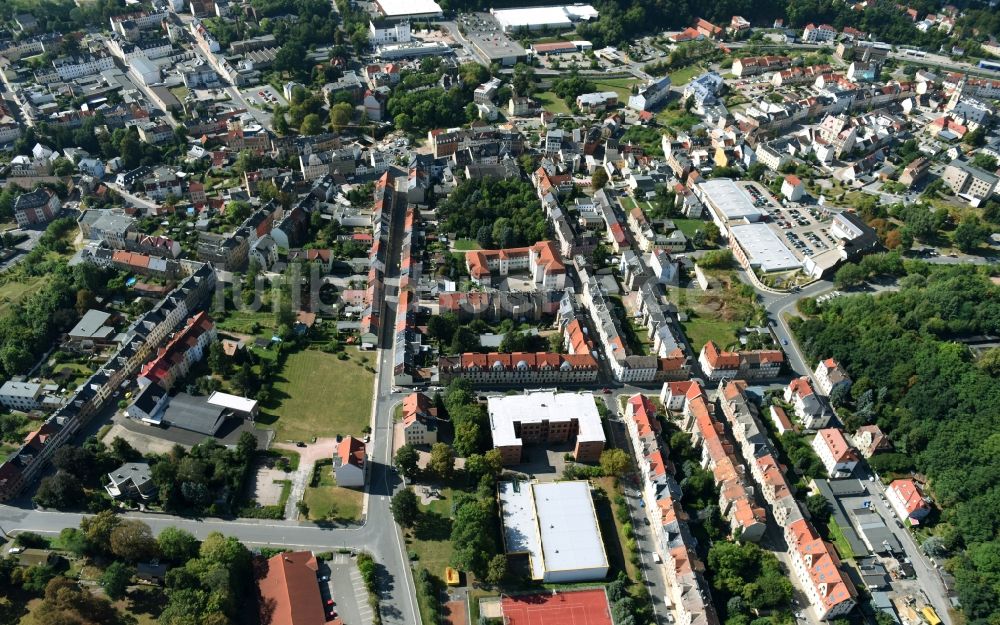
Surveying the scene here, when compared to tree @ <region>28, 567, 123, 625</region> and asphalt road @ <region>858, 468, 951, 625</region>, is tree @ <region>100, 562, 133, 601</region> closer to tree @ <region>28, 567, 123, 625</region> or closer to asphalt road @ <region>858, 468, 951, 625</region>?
tree @ <region>28, 567, 123, 625</region>

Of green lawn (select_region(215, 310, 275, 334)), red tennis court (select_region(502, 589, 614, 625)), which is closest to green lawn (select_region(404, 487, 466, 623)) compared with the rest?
red tennis court (select_region(502, 589, 614, 625))

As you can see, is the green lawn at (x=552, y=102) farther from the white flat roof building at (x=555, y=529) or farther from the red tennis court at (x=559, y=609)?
the red tennis court at (x=559, y=609)

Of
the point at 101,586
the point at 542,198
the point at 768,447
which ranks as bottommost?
the point at 101,586

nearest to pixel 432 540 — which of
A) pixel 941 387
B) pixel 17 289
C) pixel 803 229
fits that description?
pixel 941 387

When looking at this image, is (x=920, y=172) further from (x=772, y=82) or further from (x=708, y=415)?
(x=708, y=415)

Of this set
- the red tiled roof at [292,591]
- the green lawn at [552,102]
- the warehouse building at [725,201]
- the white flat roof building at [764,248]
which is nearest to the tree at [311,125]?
the green lawn at [552,102]

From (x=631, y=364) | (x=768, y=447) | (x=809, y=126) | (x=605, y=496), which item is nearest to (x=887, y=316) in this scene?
(x=768, y=447)
